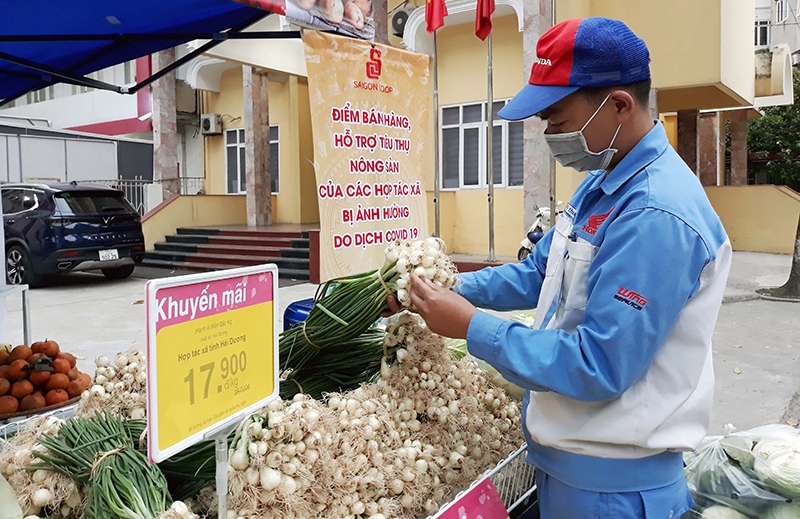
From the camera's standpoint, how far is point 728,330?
716 cm

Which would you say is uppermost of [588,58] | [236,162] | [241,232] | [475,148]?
[236,162]

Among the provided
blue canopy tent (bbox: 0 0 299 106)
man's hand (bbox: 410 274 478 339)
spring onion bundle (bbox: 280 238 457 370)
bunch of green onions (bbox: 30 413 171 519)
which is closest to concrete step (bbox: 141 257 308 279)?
blue canopy tent (bbox: 0 0 299 106)

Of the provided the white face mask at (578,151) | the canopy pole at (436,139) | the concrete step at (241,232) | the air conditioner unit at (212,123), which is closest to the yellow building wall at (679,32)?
the canopy pole at (436,139)

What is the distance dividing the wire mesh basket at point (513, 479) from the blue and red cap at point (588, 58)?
1.07 m

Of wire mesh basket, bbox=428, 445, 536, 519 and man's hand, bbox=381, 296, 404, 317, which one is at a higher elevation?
man's hand, bbox=381, 296, 404, 317

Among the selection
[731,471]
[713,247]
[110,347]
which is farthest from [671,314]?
[110,347]

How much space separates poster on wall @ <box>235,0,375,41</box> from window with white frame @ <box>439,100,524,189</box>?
9.70 meters

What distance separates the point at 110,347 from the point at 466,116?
8.89 meters

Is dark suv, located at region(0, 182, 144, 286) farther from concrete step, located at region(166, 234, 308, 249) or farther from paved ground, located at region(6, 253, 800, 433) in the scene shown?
concrete step, located at region(166, 234, 308, 249)

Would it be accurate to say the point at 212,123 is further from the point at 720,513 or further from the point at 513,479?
the point at 720,513

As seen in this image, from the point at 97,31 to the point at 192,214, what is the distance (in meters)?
12.5

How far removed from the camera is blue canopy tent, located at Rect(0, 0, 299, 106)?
3.02 m

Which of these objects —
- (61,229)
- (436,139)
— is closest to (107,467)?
(436,139)

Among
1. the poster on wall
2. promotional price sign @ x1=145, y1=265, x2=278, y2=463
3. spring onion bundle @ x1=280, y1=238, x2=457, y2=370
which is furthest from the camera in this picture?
the poster on wall
